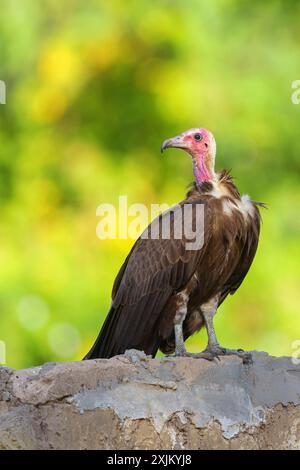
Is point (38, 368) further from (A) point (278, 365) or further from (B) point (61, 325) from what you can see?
(B) point (61, 325)

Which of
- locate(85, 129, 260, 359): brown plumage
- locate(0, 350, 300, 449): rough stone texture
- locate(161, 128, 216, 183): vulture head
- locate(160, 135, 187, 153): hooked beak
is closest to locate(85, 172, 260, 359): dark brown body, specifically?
locate(85, 129, 260, 359): brown plumage

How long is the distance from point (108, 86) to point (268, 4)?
1.57 m

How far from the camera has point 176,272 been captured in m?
6.61

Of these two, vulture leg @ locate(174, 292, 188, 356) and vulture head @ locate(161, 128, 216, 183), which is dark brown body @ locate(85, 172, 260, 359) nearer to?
vulture leg @ locate(174, 292, 188, 356)

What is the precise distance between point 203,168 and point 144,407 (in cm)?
178

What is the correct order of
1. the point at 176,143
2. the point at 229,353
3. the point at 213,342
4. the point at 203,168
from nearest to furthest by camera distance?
the point at 229,353
the point at 213,342
the point at 203,168
the point at 176,143

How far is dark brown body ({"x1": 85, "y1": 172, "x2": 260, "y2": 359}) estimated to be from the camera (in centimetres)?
658

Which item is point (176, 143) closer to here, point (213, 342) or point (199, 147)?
point (199, 147)

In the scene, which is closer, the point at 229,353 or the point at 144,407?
the point at 144,407

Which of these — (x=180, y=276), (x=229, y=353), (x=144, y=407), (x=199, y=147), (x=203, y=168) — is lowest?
(x=144, y=407)

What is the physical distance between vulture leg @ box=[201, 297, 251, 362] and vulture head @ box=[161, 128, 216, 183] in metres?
0.63

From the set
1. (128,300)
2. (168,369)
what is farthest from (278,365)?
(128,300)

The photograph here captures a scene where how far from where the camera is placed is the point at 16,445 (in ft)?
17.2

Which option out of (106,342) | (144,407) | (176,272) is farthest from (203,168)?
(144,407)
